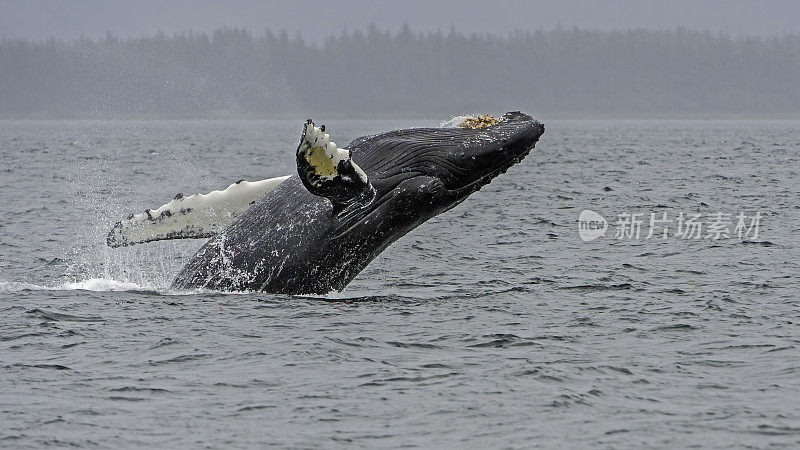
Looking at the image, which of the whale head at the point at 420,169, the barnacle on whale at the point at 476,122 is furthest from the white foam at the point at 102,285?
the barnacle on whale at the point at 476,122

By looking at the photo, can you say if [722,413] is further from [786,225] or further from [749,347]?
[786,225]

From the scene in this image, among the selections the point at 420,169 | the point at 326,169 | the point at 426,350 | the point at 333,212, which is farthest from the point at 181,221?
the point at 426,350

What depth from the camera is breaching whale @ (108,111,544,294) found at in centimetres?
1070

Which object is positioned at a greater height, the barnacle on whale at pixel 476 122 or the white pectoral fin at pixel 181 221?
the barnacle on whale at pixel 476 122

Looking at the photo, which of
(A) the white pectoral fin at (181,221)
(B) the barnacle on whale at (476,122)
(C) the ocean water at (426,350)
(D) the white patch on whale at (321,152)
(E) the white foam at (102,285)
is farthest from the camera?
(E) the white foam at (102,285)

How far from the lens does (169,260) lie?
16.7 metres

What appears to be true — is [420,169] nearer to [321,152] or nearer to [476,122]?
[476,122]

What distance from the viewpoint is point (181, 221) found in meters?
11.2

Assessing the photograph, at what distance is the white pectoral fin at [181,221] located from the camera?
36.7 ft

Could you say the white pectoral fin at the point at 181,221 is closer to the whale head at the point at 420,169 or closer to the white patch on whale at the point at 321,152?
the whale head at the point at 420,169

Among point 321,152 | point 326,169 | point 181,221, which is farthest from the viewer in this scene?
point 181,221

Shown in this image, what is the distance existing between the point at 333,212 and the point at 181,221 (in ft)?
5.36

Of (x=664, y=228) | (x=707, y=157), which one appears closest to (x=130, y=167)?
(x=707, y=157)

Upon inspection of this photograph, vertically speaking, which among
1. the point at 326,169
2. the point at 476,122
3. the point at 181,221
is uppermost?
the point at 476,122
